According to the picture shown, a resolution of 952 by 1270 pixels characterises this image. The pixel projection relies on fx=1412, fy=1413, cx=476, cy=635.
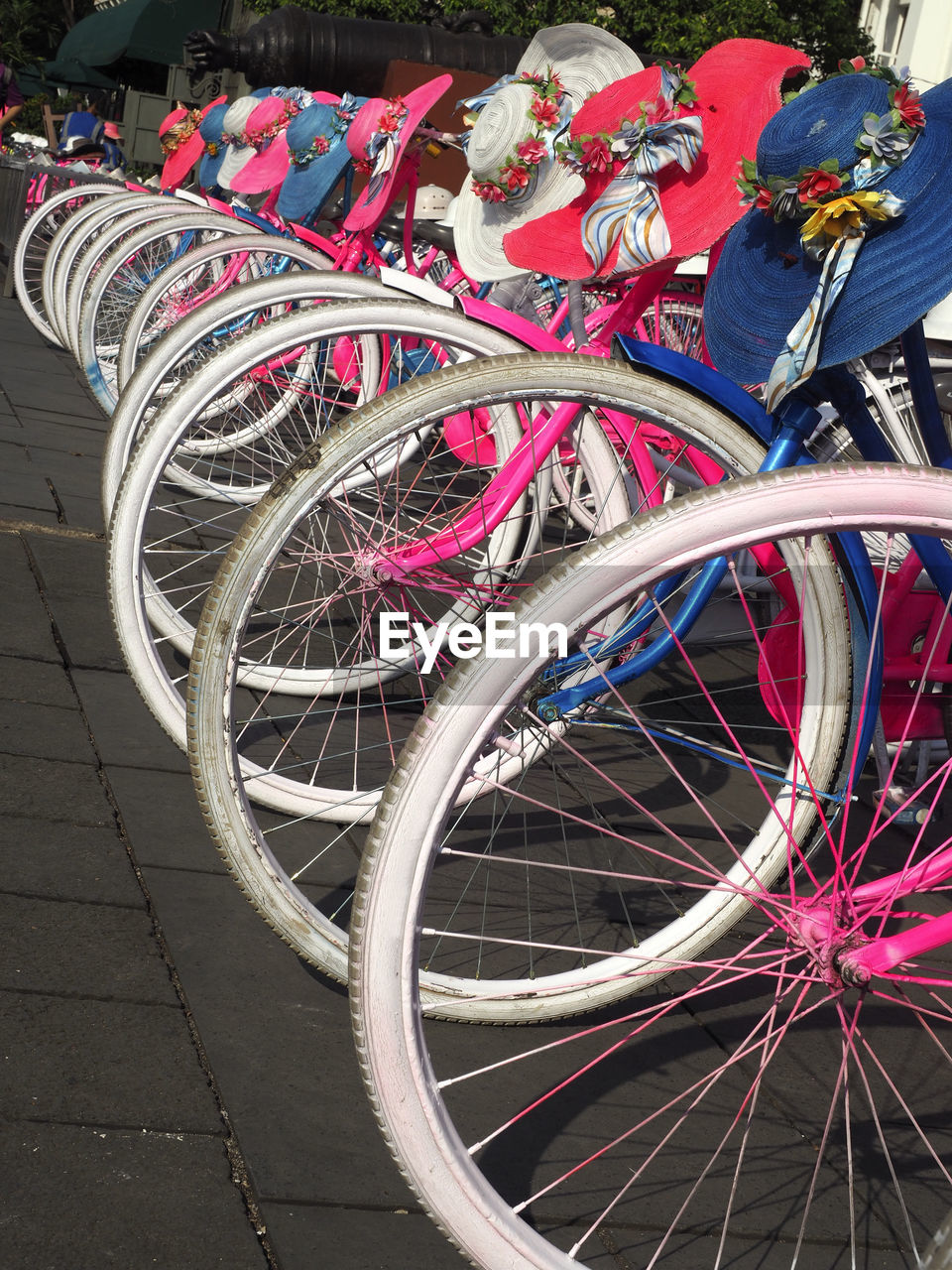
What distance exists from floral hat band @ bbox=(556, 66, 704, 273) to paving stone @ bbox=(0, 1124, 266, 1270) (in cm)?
180

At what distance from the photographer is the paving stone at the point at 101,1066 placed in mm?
1878

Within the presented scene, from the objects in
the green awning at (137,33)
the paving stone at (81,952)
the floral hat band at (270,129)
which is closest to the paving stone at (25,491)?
the floral hat band at (270,129)

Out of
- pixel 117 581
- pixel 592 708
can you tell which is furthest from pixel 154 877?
pixel 592 708

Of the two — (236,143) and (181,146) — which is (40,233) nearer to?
(181,146)

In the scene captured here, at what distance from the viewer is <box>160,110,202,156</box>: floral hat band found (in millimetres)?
7902

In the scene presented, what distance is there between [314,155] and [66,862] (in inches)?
169

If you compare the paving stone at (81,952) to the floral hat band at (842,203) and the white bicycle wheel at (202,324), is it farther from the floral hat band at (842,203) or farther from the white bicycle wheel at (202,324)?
the floral hat band at (842,203)

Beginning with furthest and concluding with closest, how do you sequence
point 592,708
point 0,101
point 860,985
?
point 0,101, point 592,708, point 860,985

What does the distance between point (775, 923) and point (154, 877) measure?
4.13 ft

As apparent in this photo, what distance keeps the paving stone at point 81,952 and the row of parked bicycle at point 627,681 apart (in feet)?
0.84

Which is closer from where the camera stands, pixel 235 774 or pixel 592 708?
pixel 235 774

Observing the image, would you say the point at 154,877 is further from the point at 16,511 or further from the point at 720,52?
the point at 16,511

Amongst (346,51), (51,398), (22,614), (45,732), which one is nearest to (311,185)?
(51,398)

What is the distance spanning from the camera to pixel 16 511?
465cm
